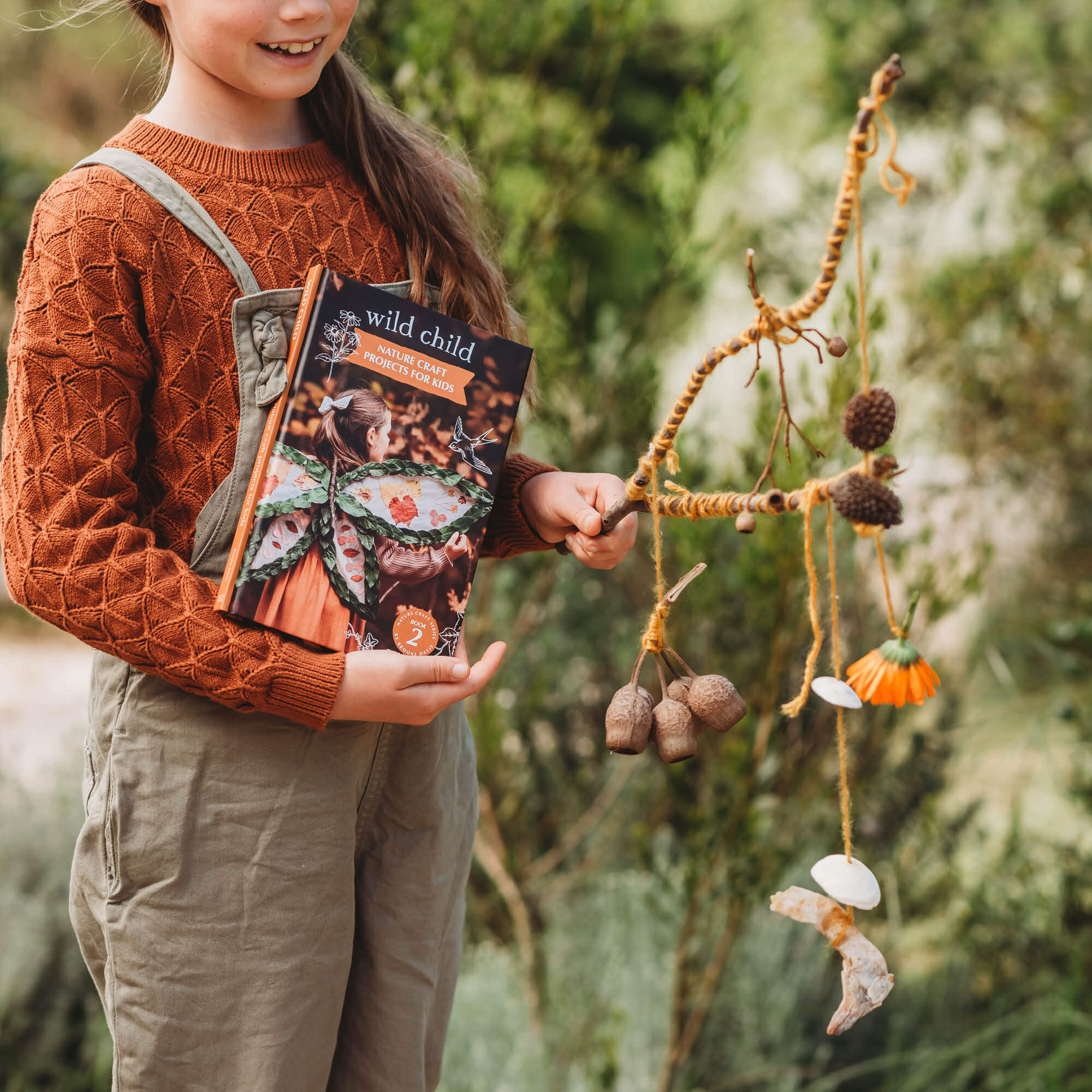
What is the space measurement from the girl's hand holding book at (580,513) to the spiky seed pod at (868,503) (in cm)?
27

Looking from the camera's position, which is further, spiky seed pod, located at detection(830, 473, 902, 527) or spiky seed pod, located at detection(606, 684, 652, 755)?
spiky seed pod, located at detection(606, 684, 652, 755)

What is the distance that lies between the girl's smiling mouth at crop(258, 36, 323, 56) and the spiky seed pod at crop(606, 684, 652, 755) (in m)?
0.56

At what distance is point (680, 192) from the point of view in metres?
1.69

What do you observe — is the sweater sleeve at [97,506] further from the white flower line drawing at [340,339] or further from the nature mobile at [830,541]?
the nature mobile at [830,541]

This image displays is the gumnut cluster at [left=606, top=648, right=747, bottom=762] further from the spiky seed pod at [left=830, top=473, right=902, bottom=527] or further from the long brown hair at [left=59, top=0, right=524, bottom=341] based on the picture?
the long brown hair at [left=59, top=0, right=524, bottom=341]

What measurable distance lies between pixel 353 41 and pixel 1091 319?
2.17 metres

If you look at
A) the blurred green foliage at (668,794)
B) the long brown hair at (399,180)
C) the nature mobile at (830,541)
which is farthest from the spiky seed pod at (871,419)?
the blurred green foliage at (668,794)

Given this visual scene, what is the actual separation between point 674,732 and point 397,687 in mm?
211

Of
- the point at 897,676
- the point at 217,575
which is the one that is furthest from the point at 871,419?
the point at 217,575

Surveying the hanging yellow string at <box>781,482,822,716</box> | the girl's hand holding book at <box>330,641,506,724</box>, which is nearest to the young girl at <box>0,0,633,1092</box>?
the girl's hand holding book at <box>330,641,506,724</box>

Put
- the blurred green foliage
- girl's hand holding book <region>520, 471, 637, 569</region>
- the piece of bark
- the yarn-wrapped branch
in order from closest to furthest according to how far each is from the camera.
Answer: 1. the yarn-wrapped branch
2. the piece of bark
3. girl's hand holding book <region>520, 471, 637, 569</region>
4. the blurred green foliage

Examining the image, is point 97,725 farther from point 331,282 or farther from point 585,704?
point 585,704

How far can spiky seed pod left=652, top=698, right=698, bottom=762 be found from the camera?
0.76 metres

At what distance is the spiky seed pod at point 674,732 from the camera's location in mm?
757
